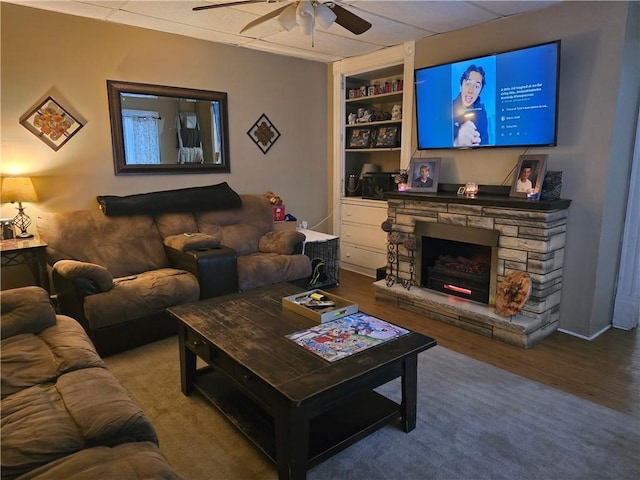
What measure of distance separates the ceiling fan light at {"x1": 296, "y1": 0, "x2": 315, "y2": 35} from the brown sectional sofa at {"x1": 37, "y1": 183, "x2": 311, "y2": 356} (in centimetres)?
187

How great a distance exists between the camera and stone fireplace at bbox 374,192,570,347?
10.0ft

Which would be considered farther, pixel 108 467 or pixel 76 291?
pixel 76 291

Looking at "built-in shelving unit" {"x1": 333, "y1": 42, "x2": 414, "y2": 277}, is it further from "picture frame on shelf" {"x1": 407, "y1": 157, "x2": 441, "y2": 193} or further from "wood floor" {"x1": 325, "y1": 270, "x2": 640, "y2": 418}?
"wood floor" {"x1": 325, "y1": 270, "x2": 640, "y2": 418}

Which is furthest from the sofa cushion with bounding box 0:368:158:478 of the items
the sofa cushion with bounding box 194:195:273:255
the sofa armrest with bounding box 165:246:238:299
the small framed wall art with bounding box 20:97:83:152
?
the small framed wall art with bounding box 20:97:83:152

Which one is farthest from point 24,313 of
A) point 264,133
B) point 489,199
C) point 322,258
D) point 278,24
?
point 264,133

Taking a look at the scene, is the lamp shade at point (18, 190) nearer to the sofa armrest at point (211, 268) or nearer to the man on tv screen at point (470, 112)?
the sofa armrest at point (211, 268)

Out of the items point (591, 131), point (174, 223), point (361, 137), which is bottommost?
point (174, 223)

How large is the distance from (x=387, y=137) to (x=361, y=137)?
1.47 feet

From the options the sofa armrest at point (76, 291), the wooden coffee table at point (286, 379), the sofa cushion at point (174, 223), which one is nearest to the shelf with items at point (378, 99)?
the sofa cushion at point (174, 223)

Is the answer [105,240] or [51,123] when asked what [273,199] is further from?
[51,123]

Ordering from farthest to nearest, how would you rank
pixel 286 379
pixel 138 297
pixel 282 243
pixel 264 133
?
pixel 264 133 < pixel 282 243 < pixel 138 297 < pixel 286 379

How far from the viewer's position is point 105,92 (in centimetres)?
373

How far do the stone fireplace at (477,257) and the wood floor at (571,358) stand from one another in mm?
110

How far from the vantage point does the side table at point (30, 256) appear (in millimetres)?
3066
